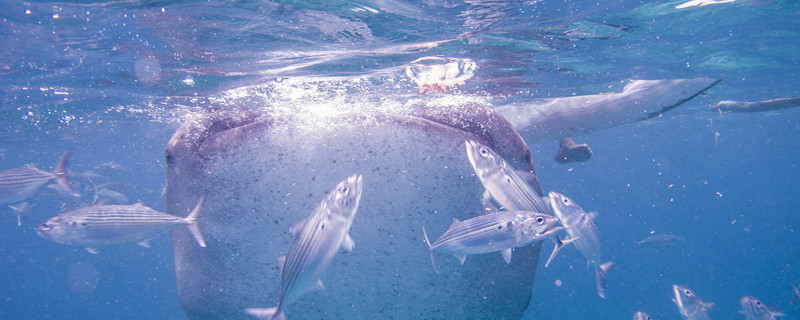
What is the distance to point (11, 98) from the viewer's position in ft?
41.3

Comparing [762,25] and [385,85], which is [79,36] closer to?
[385,85]

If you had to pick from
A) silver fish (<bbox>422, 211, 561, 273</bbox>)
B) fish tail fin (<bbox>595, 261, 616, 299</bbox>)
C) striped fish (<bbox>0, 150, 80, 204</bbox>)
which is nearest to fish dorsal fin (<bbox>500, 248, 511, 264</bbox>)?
silver fish (<bbox>422, 211, 561, 273</bbox>)

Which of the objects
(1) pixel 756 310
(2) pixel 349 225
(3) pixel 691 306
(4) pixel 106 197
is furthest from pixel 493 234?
(4) pixel 106 197

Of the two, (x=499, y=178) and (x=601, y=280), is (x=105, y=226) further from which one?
(x=601, y=280)

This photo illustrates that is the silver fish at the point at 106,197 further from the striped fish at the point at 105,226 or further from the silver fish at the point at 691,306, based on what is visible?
the silver fish at the point at 691,306

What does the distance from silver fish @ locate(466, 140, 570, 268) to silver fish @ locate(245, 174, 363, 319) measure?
0.87 m

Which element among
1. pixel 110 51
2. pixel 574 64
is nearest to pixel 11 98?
pixel 110 51

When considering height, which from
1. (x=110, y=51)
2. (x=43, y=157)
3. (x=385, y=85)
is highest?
(x=110, y=51)

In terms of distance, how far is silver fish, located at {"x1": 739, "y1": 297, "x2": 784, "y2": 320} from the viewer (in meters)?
7.64

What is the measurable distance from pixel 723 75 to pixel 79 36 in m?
19.7

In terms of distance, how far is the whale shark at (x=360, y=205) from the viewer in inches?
106

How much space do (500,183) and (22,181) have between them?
776 centimetres

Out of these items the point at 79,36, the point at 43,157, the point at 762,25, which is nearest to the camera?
the point at 79,36

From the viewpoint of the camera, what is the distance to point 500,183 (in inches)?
110
